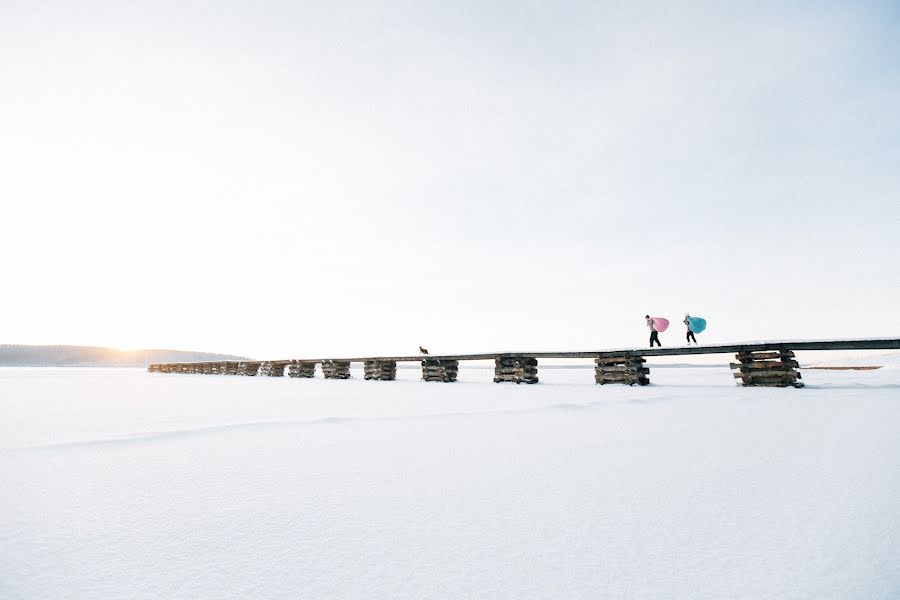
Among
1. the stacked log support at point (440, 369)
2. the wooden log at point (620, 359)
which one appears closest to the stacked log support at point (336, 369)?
the stacked log support at point (440, 369)

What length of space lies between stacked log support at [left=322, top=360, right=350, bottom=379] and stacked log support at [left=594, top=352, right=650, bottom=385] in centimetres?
1336

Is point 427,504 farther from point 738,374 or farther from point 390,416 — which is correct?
point 738,374

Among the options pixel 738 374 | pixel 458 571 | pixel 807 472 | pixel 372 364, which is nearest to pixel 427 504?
pixel 458 571

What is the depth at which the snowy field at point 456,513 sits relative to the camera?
71.1 inches

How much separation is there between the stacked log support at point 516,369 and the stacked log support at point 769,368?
5.66 metres

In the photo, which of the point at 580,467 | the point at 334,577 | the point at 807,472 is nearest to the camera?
the point at 334,577

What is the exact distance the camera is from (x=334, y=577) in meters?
1.84

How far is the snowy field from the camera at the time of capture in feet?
5.93

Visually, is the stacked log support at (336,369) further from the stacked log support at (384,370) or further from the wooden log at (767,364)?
the wooden log at (767,364)

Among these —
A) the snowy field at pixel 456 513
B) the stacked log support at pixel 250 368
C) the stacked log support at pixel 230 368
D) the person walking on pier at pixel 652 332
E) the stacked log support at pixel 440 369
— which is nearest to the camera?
the snowy field at pixel 456 513

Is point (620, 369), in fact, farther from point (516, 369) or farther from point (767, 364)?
point (767, 364)

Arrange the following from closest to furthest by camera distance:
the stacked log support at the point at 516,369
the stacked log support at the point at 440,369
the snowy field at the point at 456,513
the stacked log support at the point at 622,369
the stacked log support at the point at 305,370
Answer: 1. the snowy field at the point at 456,513
2. the stacked log support at the point at 622,369
3. the stacked log support at the point at 516,369
4. the stacked log support at the point at 440,369
5. the stacked log support at the point at 305,370

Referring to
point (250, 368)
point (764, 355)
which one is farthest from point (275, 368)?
point (764, 355)

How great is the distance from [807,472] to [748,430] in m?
1.95
